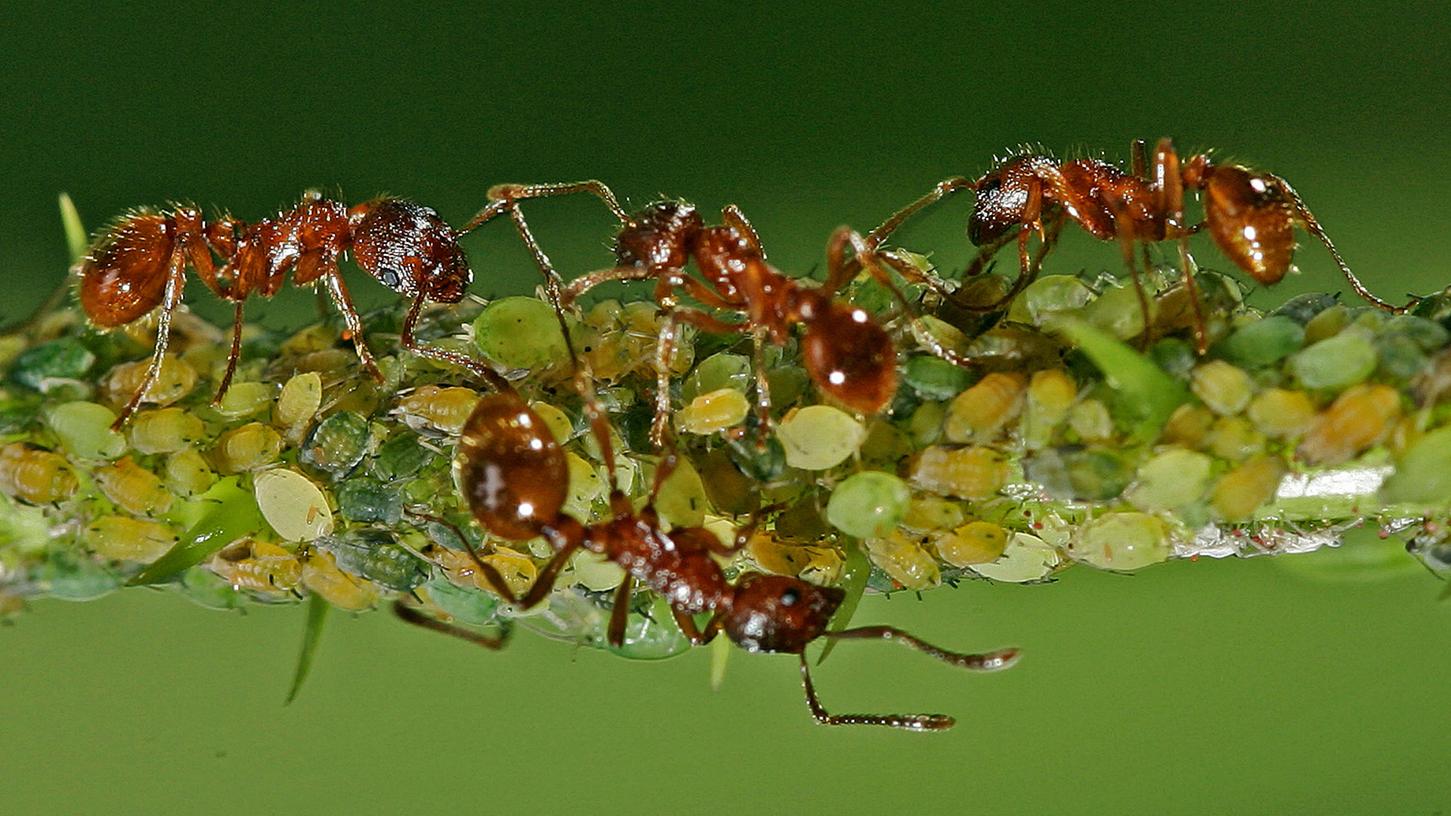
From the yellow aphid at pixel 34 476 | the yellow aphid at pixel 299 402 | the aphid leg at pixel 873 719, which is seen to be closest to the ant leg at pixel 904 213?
the aphid leg at pixel 873 719

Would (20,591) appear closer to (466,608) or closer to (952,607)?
(466,608)

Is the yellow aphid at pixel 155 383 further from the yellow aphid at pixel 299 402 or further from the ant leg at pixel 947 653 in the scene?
the ant leg at pixel 947 653

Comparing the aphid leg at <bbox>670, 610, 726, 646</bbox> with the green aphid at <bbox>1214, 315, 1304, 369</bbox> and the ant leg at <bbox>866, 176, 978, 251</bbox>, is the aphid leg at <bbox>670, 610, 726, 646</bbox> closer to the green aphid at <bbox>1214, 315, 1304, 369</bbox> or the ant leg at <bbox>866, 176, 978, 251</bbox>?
the ant leg at <bbox>866, 176, 978, 251</bbox>

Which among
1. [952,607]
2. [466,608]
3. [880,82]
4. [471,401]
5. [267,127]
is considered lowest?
[466,608]

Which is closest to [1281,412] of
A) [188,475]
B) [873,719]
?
[873,719]

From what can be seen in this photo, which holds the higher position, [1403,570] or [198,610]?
[1403,570]

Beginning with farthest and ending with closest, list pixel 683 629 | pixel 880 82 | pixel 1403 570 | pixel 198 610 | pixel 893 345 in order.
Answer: pixel 880 82 → pixel 198 610 → pixel 683 629 → pixel 1403 570 → pixel 893 345

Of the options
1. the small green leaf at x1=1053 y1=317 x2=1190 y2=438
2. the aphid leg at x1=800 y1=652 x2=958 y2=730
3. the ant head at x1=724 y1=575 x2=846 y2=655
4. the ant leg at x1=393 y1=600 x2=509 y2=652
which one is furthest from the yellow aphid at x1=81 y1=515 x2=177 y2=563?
the small green leaf at x1=1053 y1=317 x2=1190 y2=438

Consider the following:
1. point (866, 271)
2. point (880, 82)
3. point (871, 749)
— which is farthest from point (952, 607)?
point (880, 82)
